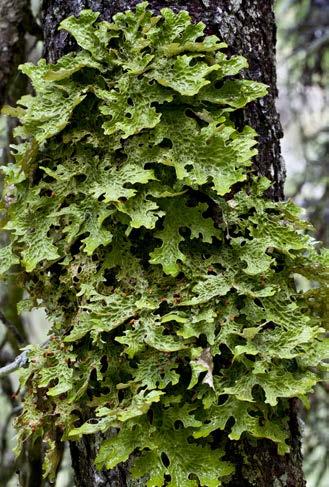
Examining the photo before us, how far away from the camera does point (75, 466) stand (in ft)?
3.58

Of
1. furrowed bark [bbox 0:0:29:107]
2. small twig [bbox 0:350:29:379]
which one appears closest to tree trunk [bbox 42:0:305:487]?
small twig [bbox 0:350:29:379]

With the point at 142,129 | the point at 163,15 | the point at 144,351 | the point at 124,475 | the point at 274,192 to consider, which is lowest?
the point at 124,475

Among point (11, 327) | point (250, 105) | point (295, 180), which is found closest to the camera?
point (250, 105)

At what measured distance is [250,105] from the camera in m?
1.11

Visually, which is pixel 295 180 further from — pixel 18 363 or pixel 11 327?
pixel 18 363

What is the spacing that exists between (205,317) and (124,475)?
29 centimetres

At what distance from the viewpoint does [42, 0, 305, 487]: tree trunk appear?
997mm

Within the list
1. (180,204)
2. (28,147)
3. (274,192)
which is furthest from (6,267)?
(274,192)

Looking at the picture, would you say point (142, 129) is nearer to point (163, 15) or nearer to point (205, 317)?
point (163, 15)

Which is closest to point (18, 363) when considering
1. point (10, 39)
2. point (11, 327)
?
point (11, 327)

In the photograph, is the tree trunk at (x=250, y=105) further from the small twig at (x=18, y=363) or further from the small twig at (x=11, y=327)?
the small twig at (x=11, y=327)

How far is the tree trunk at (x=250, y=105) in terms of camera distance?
100 centimetres

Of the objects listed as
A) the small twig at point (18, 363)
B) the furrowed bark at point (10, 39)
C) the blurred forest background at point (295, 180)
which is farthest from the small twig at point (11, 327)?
the furrowed bark at point (10, 39)

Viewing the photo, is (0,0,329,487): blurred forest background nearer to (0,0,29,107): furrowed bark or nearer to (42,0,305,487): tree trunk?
(0,0,29,107): furrowed bark
